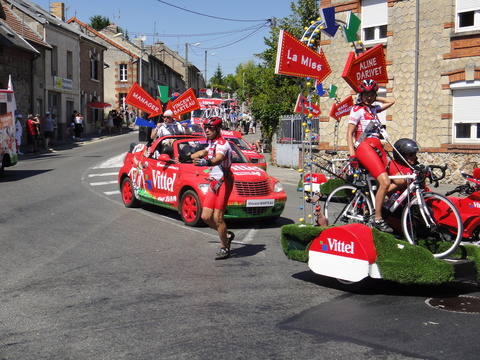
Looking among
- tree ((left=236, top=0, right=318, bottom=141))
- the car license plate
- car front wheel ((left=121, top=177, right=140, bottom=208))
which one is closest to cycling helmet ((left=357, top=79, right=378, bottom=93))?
the car license plate

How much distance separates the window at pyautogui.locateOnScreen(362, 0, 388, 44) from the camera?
67.3ft

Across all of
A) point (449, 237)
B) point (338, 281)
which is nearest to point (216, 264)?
point (338, 281)

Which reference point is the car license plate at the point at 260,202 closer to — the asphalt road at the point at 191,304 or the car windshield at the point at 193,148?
the asphalt road at the point at 191,304

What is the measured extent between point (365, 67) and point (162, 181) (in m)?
4.94

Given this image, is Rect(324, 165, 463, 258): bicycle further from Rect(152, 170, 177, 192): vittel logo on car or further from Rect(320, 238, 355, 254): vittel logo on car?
Rect(152, 170, 177, 192): vittel logo on car

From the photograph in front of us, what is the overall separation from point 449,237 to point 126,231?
17.8 ft

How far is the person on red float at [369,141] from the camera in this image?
22.4 ft

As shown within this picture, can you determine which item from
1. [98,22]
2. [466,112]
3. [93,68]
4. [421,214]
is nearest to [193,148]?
[421,214]

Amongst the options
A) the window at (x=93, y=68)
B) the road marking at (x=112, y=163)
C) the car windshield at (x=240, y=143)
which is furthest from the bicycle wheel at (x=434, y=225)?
the window at (x=93, y=68)

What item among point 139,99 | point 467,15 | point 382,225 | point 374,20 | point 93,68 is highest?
point 93,68

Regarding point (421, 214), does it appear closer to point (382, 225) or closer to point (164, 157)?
point (382, 225)

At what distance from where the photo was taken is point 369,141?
6941 mm

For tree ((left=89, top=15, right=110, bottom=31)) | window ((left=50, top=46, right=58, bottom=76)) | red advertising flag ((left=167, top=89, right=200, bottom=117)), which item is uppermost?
tree ((left=89, top=15, right=110, bottom=31))

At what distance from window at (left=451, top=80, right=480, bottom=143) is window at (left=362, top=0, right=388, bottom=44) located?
3271 millimetres
